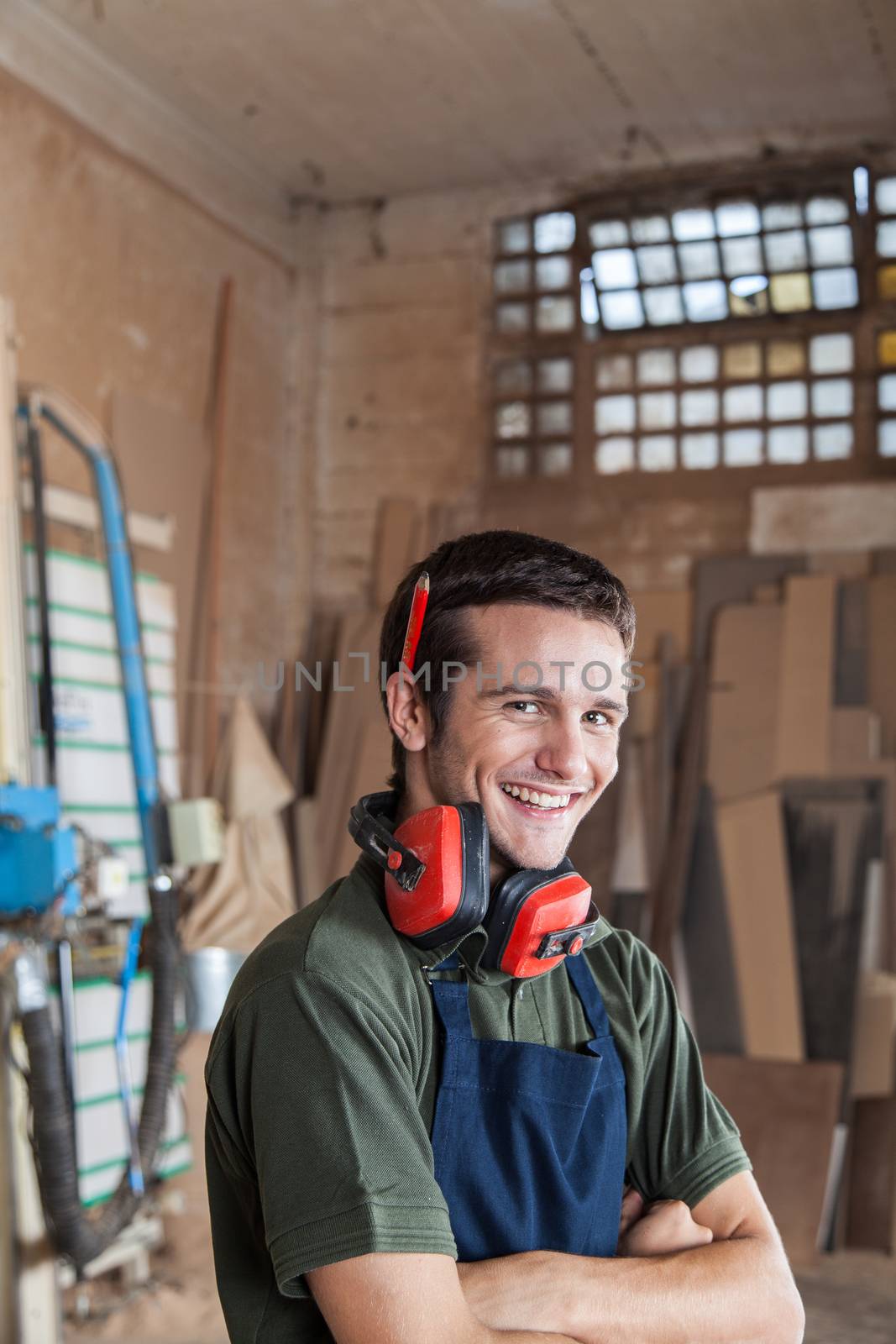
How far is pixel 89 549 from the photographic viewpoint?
14.1 ft

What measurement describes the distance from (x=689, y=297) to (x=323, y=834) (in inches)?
97.3

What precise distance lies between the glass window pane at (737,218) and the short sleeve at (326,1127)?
14.7ft

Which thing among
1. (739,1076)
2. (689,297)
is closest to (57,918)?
(739,1076)

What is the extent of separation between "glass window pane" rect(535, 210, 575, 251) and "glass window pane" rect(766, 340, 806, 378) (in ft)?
2.97

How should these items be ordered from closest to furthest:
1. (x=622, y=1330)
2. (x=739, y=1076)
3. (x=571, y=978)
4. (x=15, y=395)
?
1. (x=622, y=1330)
2. (x=571, y=978)
3. (x=15, y=395)
4. (x=739, y=1076)

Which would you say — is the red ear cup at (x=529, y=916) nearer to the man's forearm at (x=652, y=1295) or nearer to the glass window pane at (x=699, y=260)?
the man's forearm at (x=652, y=1295)

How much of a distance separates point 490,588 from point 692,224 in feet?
13.6

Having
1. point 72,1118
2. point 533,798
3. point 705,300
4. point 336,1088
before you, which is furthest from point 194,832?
point 705,300

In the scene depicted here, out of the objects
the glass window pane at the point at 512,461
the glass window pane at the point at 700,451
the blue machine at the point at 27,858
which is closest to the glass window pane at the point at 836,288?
the glass window pane at the point at 700,451

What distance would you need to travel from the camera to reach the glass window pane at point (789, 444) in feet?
16.6

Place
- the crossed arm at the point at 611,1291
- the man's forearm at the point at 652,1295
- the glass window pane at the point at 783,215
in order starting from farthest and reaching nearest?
the glass window pane at the point at 783,215
the man's forearm at the point at 652,1295
the crossed arm at the point at 611,1291

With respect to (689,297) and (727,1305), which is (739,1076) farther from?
(727,1305)

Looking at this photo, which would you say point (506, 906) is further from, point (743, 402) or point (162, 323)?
point (743, 402)

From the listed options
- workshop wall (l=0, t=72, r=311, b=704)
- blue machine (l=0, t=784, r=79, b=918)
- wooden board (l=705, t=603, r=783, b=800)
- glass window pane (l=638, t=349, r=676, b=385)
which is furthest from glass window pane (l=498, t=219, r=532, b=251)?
blue machine (l=0, t=784, r=79, b=918)
